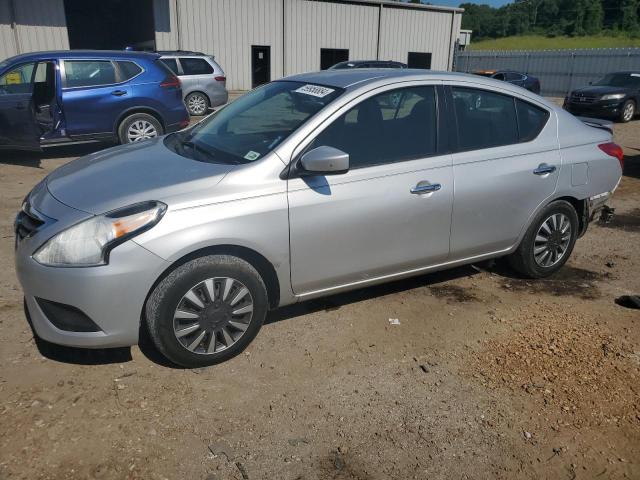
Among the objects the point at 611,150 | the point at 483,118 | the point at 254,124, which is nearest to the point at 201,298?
the point at 254,124

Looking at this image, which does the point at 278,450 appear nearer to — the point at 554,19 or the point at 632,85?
the point at 632,85

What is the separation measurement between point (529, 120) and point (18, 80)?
308 inches

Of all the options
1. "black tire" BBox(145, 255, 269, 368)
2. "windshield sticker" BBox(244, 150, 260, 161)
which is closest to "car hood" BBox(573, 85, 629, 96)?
"windshield sticker" BBox(244, 150, 260, 161)

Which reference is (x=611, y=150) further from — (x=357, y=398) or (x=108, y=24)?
(x=108, y=24)

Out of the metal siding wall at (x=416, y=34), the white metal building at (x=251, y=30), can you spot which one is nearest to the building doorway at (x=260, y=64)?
the white metal building at (x=251, y=30)

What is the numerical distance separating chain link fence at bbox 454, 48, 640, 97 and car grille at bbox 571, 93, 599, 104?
38.2ft

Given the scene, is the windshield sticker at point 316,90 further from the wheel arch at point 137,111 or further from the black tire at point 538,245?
the wheel arch at point 137,111

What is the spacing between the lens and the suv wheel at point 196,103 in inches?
616

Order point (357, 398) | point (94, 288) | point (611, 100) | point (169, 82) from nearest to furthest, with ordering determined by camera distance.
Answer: point (94, 288)
point (357, 398)
point (169, 82)
point (611, 100)

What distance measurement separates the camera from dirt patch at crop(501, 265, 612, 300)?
15.2ft

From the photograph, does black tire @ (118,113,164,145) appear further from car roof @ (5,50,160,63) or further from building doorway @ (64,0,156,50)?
building doorway @ (64,0,156,50)

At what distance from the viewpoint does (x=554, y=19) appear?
86.1 metres

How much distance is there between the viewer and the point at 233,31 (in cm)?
2516

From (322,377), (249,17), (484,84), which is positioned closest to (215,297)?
(322,377)
